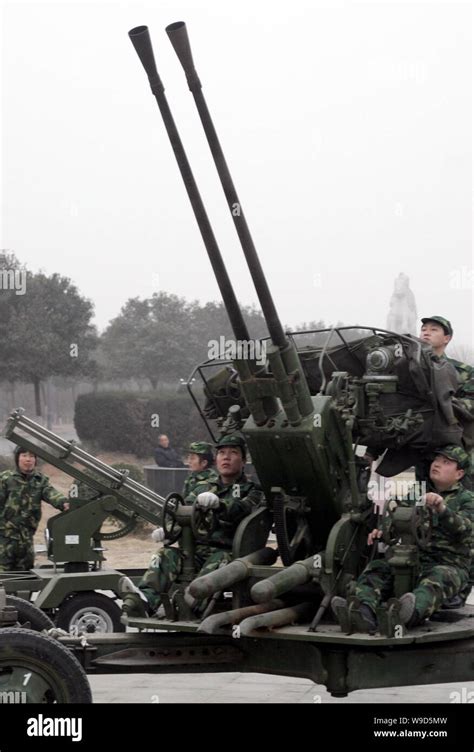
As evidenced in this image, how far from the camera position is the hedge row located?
1316 inches

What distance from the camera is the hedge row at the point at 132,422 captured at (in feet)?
110

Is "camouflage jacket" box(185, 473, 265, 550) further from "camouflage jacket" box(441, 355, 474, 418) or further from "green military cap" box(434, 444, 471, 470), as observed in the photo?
"camouflage jacket" box(441, 355, 474, 418)

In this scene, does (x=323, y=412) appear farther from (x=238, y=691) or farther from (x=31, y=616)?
(x=238, y=691)

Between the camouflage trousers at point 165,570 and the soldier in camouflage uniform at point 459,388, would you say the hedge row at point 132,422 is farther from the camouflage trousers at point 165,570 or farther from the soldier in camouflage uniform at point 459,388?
the camouflage trousers at point 165,570

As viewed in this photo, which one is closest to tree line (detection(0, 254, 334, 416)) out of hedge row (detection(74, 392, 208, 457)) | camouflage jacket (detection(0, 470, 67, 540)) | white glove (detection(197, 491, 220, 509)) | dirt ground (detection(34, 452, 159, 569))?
hedge row (detection(74, 392, 208, 457))

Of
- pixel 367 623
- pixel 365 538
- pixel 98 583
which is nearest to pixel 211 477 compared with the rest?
pixel 365 538

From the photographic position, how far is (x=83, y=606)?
11.4 m

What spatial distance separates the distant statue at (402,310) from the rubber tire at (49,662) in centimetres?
1704

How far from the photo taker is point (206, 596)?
7484 millimetres

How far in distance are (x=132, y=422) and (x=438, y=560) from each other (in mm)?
25722

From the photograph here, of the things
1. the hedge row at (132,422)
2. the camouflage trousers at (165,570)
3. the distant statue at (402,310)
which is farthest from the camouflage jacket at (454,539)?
the hedge row at (132,422)

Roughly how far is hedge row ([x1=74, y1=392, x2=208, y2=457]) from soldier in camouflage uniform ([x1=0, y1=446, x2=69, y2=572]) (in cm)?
2063
